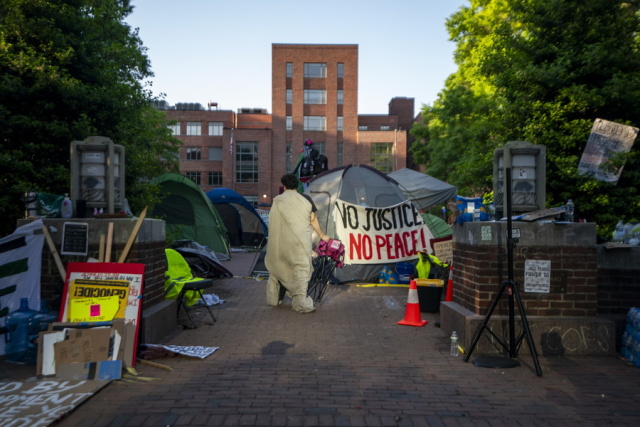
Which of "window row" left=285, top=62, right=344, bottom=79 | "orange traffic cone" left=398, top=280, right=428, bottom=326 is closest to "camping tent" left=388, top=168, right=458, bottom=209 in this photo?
"orange traffic cone" left=398, top=280, right=428, bottom=326

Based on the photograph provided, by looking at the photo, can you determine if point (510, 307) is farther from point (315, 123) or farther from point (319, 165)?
point (315, 123)

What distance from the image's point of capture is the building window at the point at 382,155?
59688mm

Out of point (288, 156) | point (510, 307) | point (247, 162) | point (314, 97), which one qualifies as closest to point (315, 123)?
point (314, 97)

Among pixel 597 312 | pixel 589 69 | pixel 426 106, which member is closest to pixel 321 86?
pixel 426 106

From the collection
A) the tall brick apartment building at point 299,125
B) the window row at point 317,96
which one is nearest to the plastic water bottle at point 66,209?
the tall brick apartment building at point 299,125

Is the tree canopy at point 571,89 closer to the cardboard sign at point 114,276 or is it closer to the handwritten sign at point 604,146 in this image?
the handwritten sign at point 604,146

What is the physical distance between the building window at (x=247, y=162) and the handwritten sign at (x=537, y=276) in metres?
54.0

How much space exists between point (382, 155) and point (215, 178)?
21.1 m

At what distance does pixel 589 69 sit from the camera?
8.94 metres

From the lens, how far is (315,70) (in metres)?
57.8

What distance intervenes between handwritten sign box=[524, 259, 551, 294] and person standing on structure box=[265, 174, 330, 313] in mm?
3216

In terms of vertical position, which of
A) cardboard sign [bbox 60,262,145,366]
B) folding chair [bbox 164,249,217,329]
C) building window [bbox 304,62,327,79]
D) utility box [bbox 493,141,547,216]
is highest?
building window [bbox 304,62,327,79]

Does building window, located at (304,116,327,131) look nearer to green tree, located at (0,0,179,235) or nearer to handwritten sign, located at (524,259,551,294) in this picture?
green tree, located at (0,0,179,235)

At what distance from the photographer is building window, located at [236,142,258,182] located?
58281 millimetres
